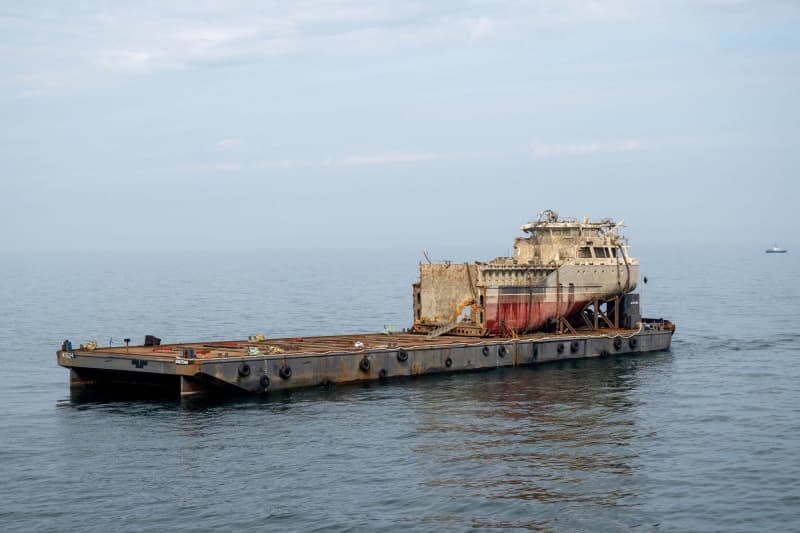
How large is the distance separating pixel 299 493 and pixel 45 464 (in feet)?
34.4

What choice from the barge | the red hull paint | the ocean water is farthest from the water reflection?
the red hull paint

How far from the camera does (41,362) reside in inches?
2559

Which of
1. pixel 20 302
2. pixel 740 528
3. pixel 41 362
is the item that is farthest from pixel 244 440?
pixel 20 302

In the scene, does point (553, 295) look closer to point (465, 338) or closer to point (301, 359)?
point (465, 338)

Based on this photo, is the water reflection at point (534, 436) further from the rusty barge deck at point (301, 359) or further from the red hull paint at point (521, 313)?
the red hull paint at point (521, 313)

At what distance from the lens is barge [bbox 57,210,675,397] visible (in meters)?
49.4

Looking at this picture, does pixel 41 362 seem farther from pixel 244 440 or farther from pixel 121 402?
pixel 244 440

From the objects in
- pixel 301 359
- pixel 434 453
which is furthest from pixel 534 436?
pixel 301 359

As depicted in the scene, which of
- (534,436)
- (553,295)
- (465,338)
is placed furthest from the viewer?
(553,295)

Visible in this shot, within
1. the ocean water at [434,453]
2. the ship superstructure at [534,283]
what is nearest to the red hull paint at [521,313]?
the ship superstructure at [534,283]

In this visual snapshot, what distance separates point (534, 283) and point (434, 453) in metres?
28.3

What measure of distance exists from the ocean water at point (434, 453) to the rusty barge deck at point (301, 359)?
0.97 m

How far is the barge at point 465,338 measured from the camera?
4944cm

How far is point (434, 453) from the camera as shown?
38812 millimetres
